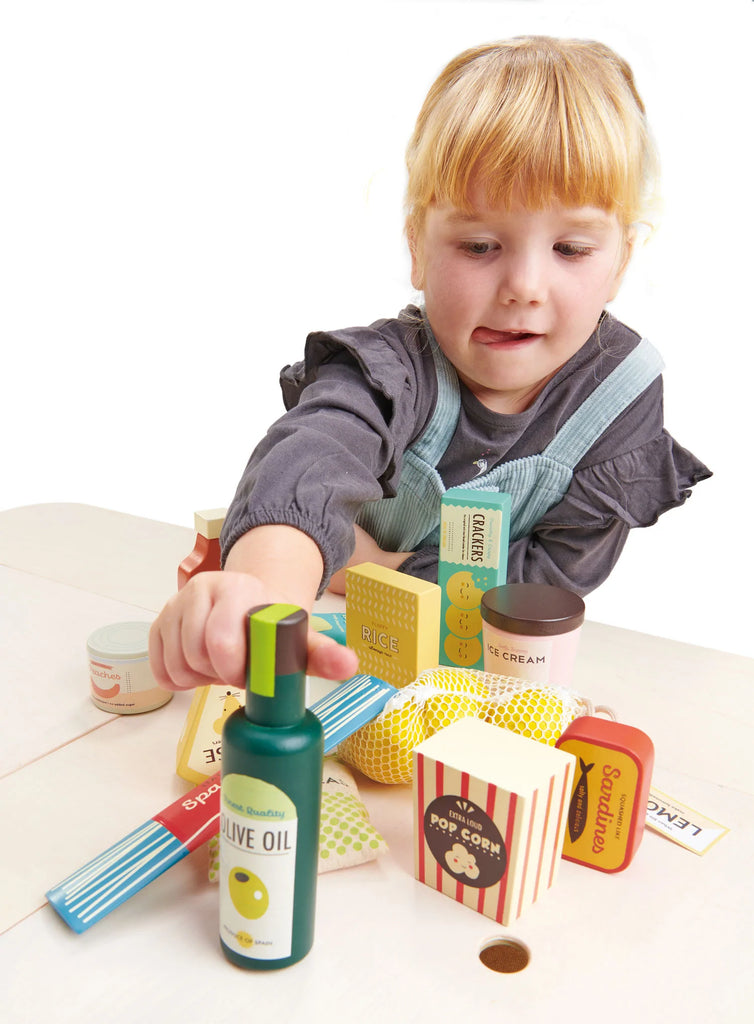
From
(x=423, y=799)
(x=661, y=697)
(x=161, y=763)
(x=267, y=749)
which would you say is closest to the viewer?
(x=267, y=749)

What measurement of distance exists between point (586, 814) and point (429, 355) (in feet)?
1.83

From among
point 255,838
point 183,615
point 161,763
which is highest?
point 183,615

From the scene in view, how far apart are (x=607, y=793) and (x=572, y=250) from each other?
53 centimetres

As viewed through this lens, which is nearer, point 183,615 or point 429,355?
point 183,615

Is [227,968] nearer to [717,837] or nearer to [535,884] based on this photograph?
[535,884]

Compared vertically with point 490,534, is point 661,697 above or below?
below

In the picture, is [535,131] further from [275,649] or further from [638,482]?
[275,649]

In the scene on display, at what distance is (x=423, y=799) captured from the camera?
588mm

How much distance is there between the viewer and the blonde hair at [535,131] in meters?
0.82

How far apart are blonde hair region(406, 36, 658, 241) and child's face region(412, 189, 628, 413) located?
2 centimetres

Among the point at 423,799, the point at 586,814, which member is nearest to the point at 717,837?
Answer: the point at 586,814

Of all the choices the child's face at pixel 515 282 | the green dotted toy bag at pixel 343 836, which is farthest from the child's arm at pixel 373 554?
the green dotted toy bag at pixel 343 836

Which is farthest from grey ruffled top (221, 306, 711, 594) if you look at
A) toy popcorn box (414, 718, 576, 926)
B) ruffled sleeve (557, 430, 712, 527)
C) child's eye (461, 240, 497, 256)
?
toy popcorn box (414, 718, 576, 926)

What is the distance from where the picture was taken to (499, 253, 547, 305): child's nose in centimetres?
84
